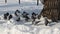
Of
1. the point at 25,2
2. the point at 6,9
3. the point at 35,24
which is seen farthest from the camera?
the point at 25,2

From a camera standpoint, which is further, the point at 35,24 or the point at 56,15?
the point at 56,15

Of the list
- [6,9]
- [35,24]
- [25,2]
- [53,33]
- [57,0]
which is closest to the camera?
[53,33]

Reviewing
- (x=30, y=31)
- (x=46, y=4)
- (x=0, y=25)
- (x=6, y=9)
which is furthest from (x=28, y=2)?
(x=30, y=31)

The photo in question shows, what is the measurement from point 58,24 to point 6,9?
3.18 metres

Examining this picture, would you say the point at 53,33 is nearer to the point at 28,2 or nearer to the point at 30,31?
the point at 30,31

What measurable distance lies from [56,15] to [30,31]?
1.63 meters

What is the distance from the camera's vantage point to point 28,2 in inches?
428

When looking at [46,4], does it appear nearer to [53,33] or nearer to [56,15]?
[56,15]

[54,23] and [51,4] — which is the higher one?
[51,4]

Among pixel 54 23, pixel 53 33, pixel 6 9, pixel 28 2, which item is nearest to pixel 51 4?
pixel 54 23

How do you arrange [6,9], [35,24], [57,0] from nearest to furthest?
[35,24]
[57,0]
[6,9]

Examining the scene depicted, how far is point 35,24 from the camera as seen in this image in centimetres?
666

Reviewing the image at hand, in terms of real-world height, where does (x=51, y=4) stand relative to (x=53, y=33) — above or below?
above

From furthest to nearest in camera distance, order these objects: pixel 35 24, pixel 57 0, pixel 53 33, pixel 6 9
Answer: pixel 6 9 < pixel 57 0 < pixel 35 24 < pixel 53 33
